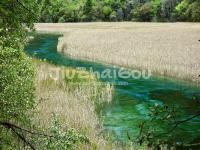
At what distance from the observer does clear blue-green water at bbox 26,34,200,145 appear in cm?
1658

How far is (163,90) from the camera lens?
2514 cm

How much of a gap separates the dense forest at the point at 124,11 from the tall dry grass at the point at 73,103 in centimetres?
6849

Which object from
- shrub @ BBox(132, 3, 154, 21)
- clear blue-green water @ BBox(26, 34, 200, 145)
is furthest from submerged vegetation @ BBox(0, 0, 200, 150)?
shrub @ BBox(132, 3, 154, 21)

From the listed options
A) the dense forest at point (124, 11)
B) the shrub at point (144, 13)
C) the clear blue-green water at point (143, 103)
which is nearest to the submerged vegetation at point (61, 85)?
the clear blue-green water at point (143, 103)

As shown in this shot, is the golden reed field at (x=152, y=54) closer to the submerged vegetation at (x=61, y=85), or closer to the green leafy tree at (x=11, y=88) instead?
the submerged vegetation at (x=61, y=85)

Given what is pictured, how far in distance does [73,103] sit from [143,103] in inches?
194

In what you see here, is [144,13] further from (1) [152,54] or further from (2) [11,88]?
(2) [11,88]

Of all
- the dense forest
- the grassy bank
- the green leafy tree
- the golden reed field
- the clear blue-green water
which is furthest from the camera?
the dense forest

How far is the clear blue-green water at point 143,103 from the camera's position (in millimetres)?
16578

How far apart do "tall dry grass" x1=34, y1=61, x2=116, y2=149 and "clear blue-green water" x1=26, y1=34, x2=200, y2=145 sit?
719 millimetres

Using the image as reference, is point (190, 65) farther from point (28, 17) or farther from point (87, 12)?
point (87, 12)

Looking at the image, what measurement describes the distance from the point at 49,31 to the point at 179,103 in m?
59.5

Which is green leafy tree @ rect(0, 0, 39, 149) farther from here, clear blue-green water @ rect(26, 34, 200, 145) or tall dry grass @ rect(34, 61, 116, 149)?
clear blue-green water @ rect(26, 34, 200, 145)

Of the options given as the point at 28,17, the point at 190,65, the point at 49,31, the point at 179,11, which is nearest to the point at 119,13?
the point at 179,11
